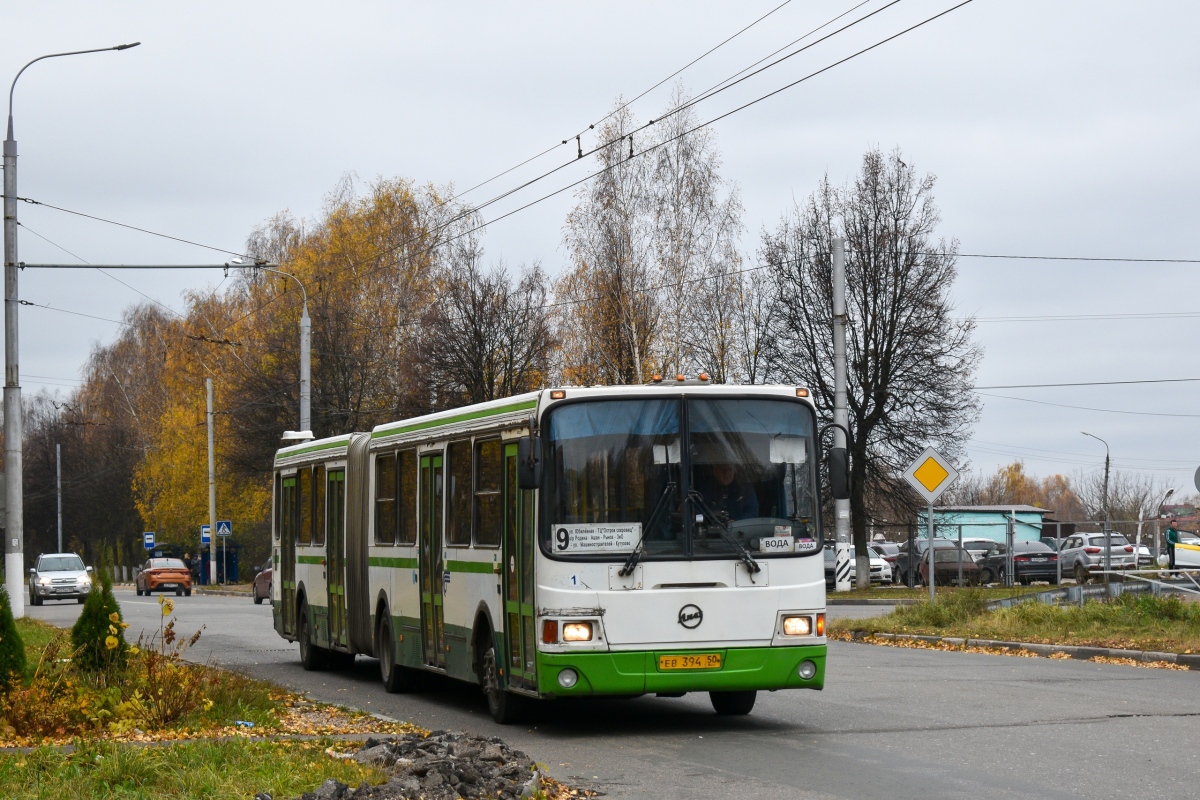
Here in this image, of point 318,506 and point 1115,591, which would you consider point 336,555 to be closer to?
point 318,506

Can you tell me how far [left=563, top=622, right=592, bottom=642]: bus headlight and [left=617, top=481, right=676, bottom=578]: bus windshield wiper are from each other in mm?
465

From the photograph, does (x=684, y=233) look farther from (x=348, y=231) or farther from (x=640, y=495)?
(x=640, y=495)

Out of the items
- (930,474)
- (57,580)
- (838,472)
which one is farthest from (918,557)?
(838,472)

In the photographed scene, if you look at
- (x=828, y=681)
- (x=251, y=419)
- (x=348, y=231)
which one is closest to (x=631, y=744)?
(x=828, y=681)

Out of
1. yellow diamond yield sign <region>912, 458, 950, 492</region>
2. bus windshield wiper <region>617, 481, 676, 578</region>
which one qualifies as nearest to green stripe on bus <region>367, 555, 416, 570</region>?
bus windshield wiper <region>617, 481, 676, 578</region>

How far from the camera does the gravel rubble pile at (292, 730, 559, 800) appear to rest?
27.0ft

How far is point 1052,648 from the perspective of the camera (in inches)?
822

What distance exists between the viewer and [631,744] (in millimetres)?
11719

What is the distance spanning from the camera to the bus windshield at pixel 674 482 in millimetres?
12070

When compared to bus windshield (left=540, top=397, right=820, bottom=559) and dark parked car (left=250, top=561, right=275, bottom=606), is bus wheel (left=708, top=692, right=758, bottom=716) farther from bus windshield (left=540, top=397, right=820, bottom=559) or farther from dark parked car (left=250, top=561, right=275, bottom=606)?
dark parked car (left=250, top=561, right=275, bottom=606)

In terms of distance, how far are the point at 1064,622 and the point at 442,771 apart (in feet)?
52.6

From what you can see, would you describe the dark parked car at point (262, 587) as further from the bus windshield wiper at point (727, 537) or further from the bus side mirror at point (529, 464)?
the bus windshield wiper at point (727, 537)

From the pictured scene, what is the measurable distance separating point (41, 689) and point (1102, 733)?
7.88m

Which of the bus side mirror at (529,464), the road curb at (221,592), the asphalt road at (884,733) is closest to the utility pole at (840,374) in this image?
the asphalt road at (884,733)
